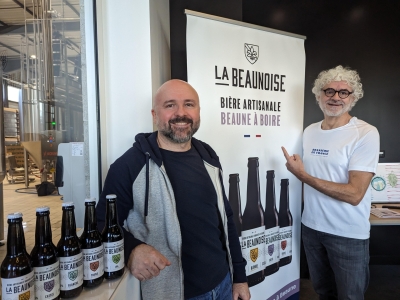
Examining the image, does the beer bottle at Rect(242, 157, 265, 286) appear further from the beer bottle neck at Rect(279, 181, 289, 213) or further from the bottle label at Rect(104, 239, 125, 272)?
the bottle label at Rect(104, 239, 125, 272)

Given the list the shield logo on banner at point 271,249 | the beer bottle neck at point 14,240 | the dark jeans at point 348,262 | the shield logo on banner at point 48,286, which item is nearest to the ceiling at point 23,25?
the beer bottle neck at point 14,240

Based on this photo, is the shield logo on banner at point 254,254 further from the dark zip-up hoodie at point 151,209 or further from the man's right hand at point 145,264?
the man's right hand at point 145,264

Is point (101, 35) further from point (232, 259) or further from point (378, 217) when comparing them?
point (378, 217)

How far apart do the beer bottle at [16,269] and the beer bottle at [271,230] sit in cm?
166

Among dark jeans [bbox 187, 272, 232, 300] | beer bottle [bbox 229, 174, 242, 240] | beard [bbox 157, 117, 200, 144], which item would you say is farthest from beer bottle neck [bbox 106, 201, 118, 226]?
beer bottle [bbox 229, 174, 242, 240]

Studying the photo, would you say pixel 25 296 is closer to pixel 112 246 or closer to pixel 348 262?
pixel 112 246

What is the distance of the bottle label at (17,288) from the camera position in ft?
1.85

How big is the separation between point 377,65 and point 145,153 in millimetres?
2847

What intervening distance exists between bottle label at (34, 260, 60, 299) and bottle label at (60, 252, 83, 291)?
2cm

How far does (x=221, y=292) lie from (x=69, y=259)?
79 cm

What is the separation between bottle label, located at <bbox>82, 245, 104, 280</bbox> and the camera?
734 millimetres

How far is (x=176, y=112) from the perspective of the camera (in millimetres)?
1253

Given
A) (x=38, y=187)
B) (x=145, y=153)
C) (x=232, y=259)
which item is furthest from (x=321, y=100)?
(x=38, y=187)

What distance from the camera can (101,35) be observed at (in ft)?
4.42
